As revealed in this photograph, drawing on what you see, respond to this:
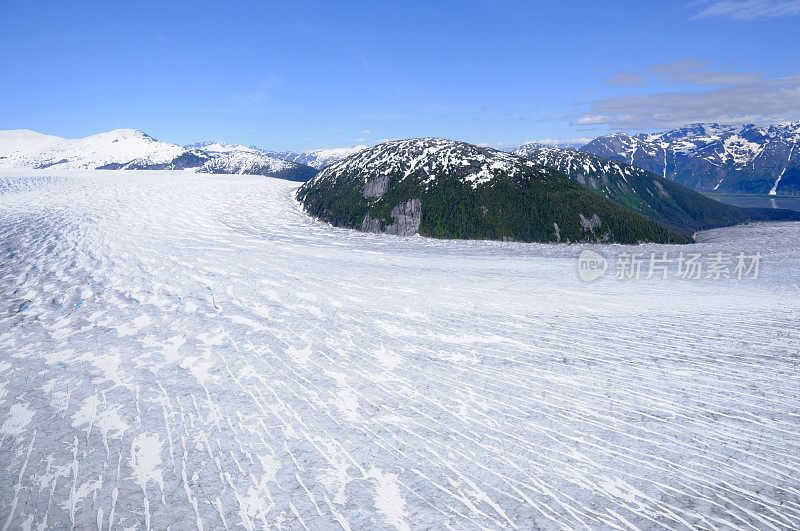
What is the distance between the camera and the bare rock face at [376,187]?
7469 centimetres

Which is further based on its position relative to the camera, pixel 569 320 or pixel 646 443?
pixel 569 320

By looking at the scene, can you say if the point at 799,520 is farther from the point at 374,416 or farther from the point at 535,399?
the point at 374,416

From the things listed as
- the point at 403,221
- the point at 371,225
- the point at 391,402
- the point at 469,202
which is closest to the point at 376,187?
the point at 371,225

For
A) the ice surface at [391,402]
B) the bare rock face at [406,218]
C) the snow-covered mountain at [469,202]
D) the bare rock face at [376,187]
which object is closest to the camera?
the ice surface at [391,402]

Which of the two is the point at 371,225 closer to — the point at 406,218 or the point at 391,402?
the point at 406,218

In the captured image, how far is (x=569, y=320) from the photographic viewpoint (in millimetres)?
20594

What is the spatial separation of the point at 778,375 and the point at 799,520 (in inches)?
337

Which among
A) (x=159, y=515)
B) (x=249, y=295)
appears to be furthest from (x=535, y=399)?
(x=249, y=295)
